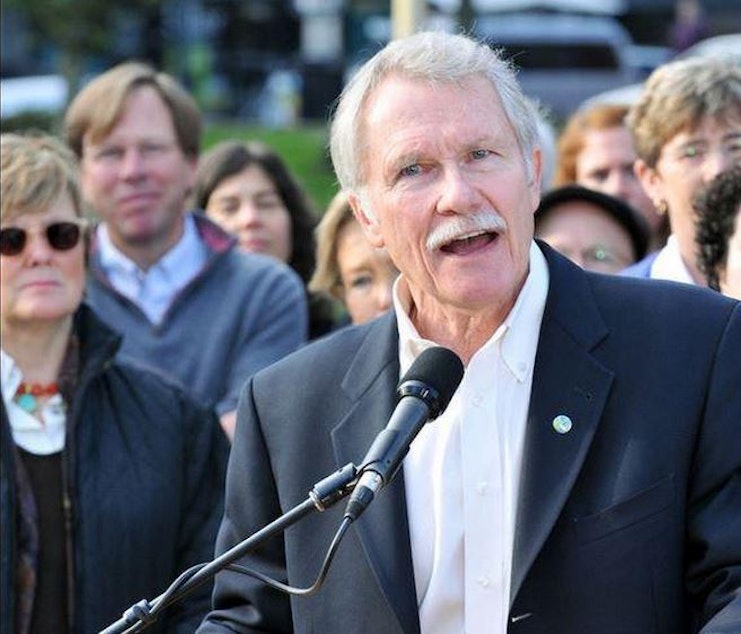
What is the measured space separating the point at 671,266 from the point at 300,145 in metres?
18.4

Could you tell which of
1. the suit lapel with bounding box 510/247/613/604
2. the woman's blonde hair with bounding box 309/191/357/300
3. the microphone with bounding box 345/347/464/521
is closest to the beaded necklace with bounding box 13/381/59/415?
the woman's blonde hair with bounding box 309/191/357/300

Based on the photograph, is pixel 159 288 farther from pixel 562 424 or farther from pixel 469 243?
pixel 562 424

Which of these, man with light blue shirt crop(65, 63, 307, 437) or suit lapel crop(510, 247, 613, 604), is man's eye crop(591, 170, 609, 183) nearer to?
man with light blue shirt crop(65, 63, 307, 437)

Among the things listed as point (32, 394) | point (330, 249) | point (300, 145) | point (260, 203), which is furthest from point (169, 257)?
point (300, 145)

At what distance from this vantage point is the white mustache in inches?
153

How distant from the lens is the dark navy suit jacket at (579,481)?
3789mm

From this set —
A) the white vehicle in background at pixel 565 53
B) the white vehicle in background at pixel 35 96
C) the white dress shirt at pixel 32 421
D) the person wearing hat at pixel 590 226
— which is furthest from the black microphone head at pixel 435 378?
the white vehicle in background at pixel 565 53

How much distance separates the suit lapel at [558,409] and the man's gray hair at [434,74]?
31 centimetres

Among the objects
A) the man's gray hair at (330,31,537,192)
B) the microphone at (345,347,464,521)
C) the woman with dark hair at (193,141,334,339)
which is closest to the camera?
the microphone at (345,347,464,521)

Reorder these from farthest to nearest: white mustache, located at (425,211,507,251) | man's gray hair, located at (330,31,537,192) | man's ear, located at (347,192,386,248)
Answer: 1. man's ear, located at (347,192,386,248)
2. man's gray hair, located at (330,31,537,192)
3. white mustache, located at (425,211,507,251)

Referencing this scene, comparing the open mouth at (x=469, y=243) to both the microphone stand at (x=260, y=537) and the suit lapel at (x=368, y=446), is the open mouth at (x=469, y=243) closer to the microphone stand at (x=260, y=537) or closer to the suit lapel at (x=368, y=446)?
the suit lapel at (x=368, y=446)

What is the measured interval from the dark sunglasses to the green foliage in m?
13.3

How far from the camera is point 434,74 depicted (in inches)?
157

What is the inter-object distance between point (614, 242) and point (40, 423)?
2427 mm
